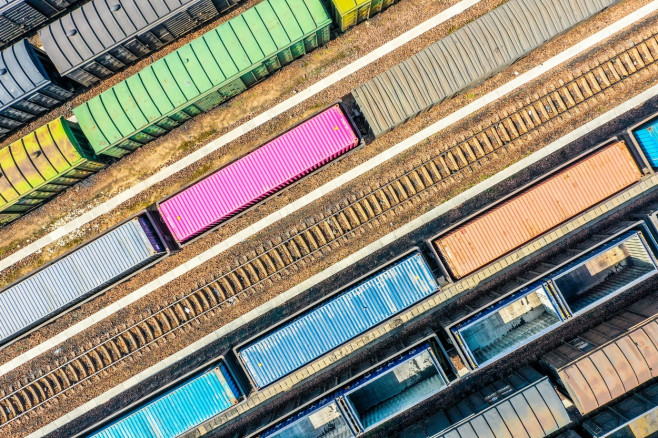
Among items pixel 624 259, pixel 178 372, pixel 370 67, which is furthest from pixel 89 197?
pixel 624 259

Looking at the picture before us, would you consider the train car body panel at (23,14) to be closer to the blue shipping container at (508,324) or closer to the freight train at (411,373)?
the freight train at (411,373)

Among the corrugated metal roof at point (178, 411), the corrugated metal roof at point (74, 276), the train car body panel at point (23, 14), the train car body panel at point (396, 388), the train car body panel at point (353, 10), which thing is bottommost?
the train car body panel at point (396, 388)

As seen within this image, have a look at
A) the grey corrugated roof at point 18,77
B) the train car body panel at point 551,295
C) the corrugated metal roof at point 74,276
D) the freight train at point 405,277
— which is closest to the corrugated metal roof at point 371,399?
the freight train at point 405,277

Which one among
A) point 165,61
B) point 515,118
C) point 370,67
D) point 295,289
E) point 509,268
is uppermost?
point 165,61

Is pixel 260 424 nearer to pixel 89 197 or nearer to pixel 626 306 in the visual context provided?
pixel 89 197

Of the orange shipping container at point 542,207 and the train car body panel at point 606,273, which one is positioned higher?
the orange shipping container at point 542,207
